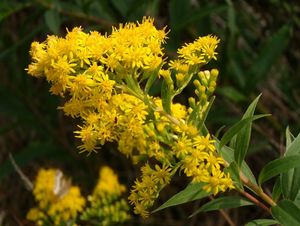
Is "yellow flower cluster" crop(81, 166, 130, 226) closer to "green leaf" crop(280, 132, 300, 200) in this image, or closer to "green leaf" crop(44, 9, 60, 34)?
"green leaf" crop(44, 9, 60, 34)

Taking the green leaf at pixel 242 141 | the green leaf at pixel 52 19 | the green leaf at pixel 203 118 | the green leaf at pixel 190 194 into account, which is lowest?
the green leaf at pixel 190 194

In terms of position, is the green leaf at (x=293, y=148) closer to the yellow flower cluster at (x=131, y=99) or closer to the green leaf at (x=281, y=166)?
the green leaf at (x=281, y=166)

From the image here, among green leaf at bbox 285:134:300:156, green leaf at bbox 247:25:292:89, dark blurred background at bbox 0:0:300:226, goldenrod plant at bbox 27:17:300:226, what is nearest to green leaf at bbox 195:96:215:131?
goldenrod plant at bbox 27:17:300:226

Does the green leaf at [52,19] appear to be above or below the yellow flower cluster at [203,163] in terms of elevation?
above

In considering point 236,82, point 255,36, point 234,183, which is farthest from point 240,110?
point 234,183

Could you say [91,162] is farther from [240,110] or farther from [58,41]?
[58,41]

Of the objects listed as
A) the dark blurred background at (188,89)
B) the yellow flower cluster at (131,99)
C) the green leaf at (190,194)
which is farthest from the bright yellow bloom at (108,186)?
the green leaf at (190,194)

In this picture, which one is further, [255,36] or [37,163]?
[37,163]
